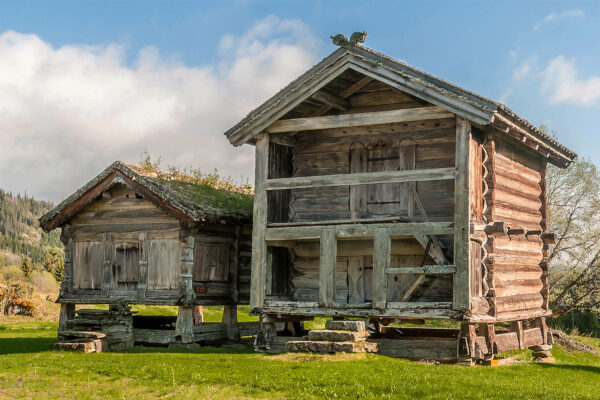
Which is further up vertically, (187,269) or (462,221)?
(462,221)

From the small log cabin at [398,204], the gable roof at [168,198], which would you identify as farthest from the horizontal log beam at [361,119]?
the gable roof at [168,198]

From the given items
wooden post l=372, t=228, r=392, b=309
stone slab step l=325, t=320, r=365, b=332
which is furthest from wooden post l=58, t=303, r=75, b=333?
wooden post l=372, t=228, r=392, b=309

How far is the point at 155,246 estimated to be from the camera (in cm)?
2164

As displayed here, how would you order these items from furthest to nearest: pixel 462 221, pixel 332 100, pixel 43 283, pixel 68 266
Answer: pixel 43 283, pixel 68 266, pixel 332 100, pixel 462 221

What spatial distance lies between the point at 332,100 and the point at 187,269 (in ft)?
21.2

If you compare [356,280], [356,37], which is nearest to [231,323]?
[356,280]

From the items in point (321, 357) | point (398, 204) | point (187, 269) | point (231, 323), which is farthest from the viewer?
point (231, 323)

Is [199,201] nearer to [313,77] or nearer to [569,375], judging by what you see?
[313,77]

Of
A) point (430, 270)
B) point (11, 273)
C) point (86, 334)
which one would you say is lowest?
point (86, 334)

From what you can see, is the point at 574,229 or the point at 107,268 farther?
the point at 574,229

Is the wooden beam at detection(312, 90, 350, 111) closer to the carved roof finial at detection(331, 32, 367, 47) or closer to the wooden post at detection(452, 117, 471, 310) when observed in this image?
the carved roof finial at detection(331, 32, 367, 47)

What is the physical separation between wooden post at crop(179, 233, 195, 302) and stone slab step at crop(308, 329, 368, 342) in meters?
6.01

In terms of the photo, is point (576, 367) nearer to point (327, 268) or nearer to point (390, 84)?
point (327, 268)

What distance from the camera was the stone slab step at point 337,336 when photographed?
50.7 ft
